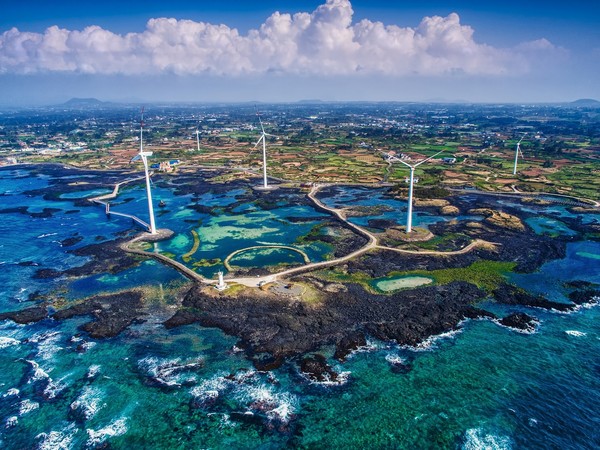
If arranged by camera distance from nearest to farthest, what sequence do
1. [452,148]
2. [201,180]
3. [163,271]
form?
[163,271]
[201,180]
[452,148]

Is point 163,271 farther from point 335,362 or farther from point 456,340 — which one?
point 456,340

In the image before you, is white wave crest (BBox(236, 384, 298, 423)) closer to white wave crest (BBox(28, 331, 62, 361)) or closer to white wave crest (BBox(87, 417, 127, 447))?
white wave crest (BBox(87, 417, 127, 447))

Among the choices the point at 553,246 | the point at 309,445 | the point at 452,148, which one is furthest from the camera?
the point at 452,148

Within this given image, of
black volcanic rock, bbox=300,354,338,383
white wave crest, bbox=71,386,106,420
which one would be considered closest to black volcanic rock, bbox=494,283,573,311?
black volcanic rock, bbox=300,354,338,383

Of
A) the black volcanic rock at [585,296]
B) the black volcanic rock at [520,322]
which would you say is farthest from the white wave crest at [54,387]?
the black volcanic rock at [585,296]

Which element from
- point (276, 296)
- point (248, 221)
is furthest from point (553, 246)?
point (248, 221)

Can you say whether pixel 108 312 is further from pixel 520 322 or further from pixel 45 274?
pixel 520 322

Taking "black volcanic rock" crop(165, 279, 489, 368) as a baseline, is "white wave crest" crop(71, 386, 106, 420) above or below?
below
